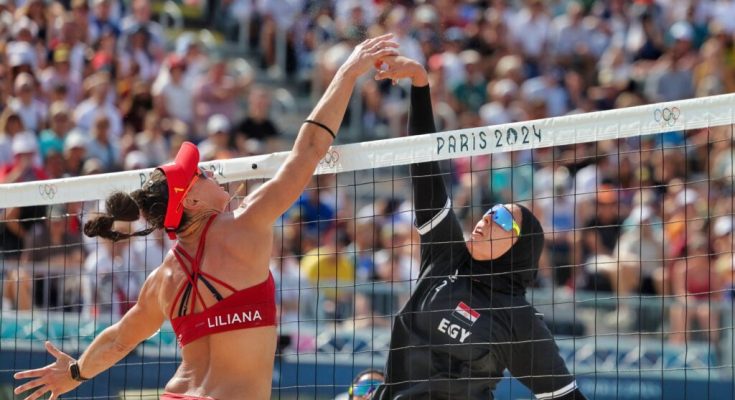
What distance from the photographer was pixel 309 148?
536cm

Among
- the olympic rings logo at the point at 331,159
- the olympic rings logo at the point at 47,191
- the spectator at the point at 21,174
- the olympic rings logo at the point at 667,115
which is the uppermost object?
the spectator at the point at 21,174

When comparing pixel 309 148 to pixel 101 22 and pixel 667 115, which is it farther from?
pixel 101 22

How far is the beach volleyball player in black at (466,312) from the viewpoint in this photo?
6.06 metres

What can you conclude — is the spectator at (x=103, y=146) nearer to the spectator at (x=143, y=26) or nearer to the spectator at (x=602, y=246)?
the spectator at (x=143, y=26)

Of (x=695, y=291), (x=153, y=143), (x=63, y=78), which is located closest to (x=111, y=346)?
(x=153, y=143)

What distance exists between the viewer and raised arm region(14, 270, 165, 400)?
5703mm

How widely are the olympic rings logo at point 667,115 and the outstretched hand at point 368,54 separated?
1.15 m

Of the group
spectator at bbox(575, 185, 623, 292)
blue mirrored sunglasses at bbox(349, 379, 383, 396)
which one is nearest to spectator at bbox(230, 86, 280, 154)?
spectator at bbox(575, 185, 623, 292)

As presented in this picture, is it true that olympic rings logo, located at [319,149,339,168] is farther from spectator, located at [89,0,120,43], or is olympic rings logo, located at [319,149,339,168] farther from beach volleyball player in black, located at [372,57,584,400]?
spectator, located at [89,0,120,43]

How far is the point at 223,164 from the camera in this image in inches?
265

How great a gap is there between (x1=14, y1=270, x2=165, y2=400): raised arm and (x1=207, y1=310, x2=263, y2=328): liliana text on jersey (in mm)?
426

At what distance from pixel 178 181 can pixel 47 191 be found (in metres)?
2.04

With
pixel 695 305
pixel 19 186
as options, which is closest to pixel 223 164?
pixel 19 186

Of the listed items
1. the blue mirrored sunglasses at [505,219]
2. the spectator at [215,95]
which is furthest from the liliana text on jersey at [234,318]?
the spectator at [215,95]
